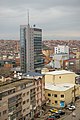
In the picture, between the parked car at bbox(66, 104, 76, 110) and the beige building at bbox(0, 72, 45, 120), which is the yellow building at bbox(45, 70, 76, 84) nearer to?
the parked car at bbox(66, 104, 76, 110)

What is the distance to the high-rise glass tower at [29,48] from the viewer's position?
101 ft

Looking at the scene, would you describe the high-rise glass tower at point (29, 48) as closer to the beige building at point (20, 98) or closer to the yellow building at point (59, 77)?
the yellow building at point (59, 77)

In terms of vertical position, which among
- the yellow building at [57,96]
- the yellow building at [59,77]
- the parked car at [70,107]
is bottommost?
the parked car at [70,107]

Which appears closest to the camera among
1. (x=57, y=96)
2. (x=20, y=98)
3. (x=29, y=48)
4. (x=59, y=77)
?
(x=20, y=98)

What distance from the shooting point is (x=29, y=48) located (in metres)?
31.1

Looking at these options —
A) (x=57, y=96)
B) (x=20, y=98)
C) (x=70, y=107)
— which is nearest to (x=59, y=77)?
(x=57, y=96)

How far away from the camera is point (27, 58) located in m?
31.1

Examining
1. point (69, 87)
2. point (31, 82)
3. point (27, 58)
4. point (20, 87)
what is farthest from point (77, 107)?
point (27, 58)

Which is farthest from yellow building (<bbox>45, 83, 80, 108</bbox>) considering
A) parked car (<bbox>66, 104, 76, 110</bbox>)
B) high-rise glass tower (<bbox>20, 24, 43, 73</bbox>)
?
high-rise glass tower (<bbox>20, 24, 43, 73</bbox>)

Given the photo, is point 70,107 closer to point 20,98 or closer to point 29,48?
point 20,98

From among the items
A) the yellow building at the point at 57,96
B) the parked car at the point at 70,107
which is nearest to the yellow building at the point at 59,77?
the yellow building at the point at 57,96

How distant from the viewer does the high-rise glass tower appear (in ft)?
101

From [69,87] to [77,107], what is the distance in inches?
81.2

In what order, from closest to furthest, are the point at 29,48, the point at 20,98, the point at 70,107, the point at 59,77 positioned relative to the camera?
the point at 20,98 < the point at 70,107 < the point at 59,77 < the point at 29,48
